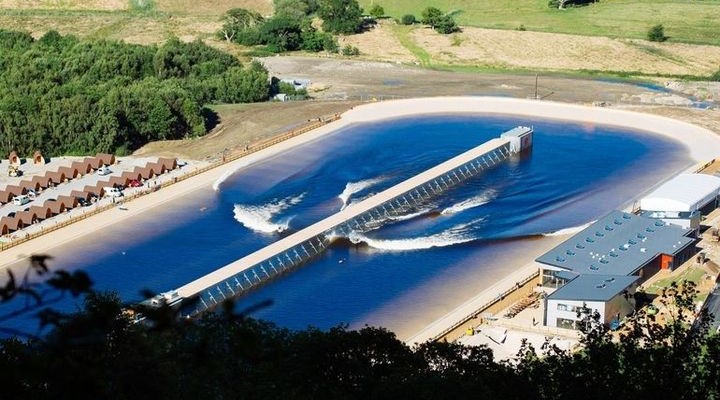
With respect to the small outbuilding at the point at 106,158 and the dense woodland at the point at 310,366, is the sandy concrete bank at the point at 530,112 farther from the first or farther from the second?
the dense woodland at the point at 310,366

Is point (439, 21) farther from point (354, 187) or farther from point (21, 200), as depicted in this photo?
point (21, 200)

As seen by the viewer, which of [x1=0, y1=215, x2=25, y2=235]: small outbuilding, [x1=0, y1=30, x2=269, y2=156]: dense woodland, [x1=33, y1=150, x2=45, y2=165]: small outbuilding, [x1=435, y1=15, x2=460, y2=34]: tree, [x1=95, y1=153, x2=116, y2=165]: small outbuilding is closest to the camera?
[x1=0, y1=215, x2=25, y2=235]: small outbuilding

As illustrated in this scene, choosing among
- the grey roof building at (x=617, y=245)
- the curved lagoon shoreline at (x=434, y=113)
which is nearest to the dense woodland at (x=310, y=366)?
the grey roof building at (x=617, y=245)

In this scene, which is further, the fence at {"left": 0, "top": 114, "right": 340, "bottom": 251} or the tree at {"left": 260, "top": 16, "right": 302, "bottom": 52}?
the tree at {"left": 260, "top": 16, "right": 302, "bottom": 52}

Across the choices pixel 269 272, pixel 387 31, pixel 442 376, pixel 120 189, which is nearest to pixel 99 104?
pixel 120 189

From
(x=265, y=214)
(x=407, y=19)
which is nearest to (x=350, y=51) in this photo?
(x=407, y=19)

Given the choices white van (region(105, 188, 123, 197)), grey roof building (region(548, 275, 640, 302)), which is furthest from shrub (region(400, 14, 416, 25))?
grey roof building (region(548, 275, 640, 302))

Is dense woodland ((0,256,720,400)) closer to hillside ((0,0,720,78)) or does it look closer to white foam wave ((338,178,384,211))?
white foam wave ((338,178,384,211))

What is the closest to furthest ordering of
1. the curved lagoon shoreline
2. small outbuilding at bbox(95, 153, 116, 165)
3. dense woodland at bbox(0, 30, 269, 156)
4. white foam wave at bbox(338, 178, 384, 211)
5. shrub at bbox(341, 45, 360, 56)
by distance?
white foam wave at bbox(338, 178, 384, 211) → the curved lagoon shoreline → small outbuilding at bbox(95, 153, 116, 165) → dense woodland at bbox(0, 30, 269, 156) → shrub at bbox(341, 45, 360, 56)
